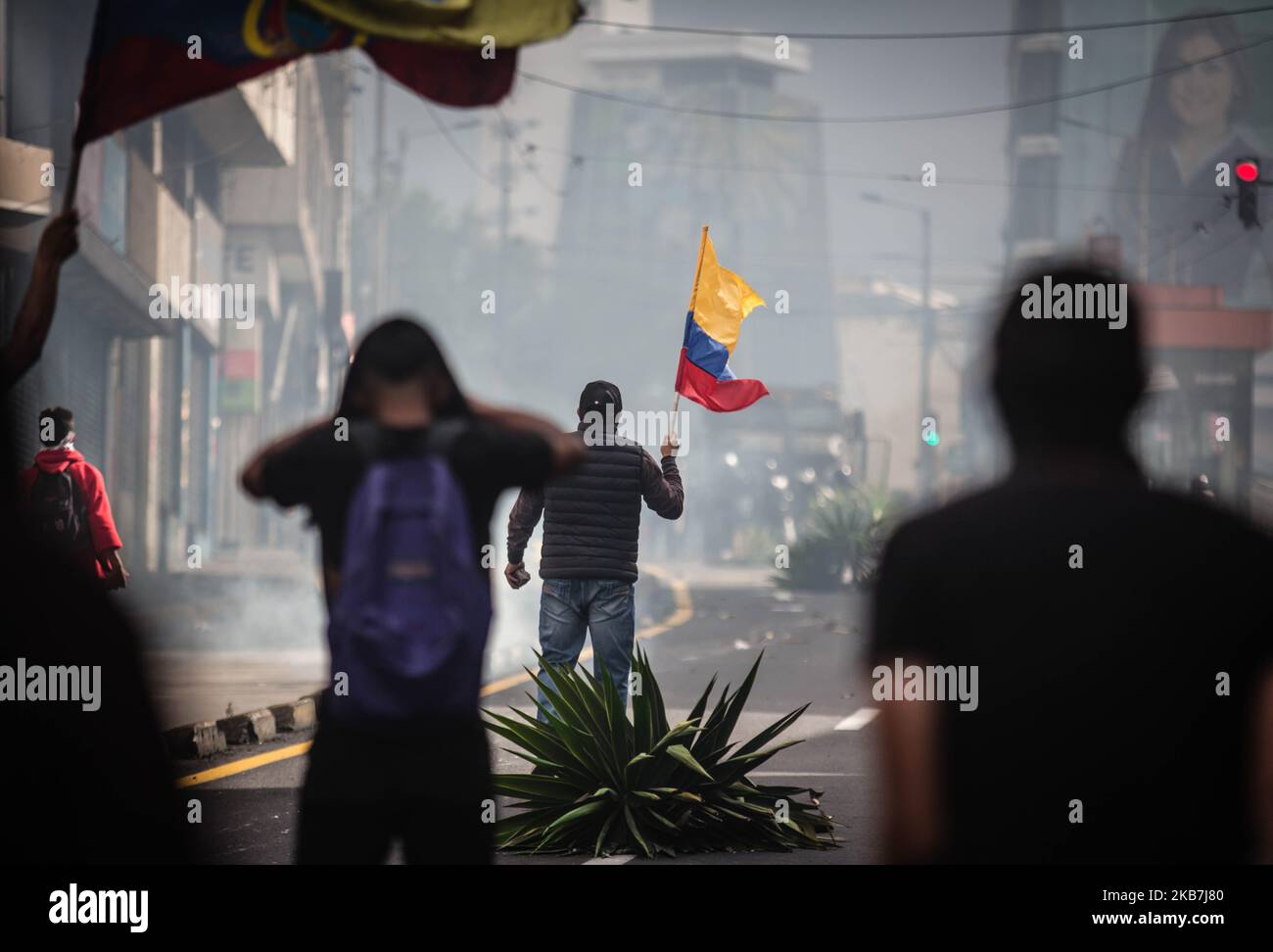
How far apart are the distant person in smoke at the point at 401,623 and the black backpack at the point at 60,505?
6.41 meters

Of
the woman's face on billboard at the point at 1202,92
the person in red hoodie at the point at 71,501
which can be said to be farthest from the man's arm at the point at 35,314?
the woman's face on billboard at the point at 1202,92

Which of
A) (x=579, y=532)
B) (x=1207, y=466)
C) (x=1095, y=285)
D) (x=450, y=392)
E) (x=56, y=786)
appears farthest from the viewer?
(x=1207, y=466)

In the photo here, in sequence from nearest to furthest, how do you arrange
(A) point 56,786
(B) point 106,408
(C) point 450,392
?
(A) point 56,786 → (C) point 450,392 → (B) point 106,408

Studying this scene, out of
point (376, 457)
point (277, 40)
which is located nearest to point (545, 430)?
point (376, 457)

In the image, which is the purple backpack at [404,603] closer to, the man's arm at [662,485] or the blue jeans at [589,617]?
the man's arm at [662,485]

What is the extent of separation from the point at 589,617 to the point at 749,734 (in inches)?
126

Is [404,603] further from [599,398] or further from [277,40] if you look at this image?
[599,398]

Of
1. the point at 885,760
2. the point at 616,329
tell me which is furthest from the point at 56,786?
the point at 616,329

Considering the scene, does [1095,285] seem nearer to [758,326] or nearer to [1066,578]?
[1066,578]

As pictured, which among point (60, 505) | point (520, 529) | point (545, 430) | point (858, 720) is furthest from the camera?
point (858, 720)

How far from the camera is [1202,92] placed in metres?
52.2

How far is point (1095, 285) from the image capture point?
10.3 ft

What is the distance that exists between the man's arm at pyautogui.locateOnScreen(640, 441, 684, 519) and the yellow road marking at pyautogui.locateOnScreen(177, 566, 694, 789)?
1273 mm
